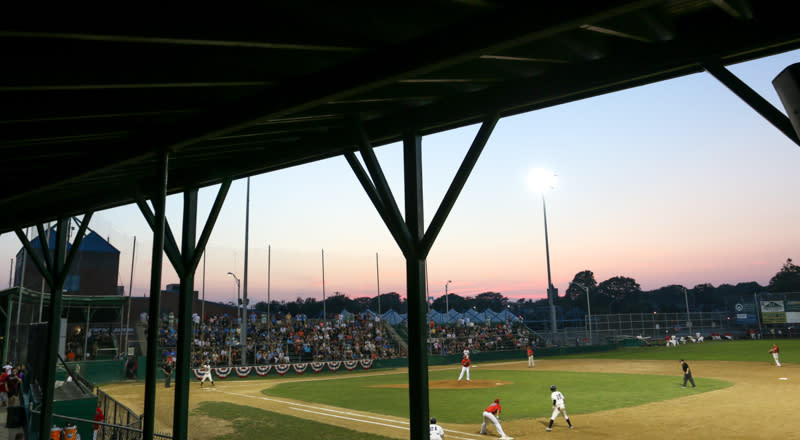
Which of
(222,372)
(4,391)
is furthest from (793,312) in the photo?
(4,391)

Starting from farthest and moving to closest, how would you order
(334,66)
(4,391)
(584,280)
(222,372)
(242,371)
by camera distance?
(584,280) < (242,371) < (222,372) < (4,391) < (334,66)

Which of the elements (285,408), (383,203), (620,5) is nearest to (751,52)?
(620,5)

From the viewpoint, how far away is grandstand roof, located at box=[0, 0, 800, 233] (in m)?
3.55

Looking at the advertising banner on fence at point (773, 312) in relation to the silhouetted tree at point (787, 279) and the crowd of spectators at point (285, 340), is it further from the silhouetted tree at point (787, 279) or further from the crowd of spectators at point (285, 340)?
the silhouetted tree at point (787, 279)

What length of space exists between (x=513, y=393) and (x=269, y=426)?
41.9 feet

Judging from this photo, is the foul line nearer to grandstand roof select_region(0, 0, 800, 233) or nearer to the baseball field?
the baseball field

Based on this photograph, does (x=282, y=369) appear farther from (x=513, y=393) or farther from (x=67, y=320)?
(x=513, y=393)

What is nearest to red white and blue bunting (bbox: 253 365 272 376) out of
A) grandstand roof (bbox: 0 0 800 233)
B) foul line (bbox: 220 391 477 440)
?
foul line (bbox: 220 391 477 440)

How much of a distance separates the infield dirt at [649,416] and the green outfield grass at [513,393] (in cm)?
91

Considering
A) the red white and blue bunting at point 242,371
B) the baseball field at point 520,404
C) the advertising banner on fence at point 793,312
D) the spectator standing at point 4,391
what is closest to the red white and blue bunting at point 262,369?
the red white and blue bunting at point 242,371

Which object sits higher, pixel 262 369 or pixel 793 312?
pixel 793 312

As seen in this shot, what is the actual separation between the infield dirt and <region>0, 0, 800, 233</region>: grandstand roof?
44.3ft

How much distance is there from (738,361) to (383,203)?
46.6m

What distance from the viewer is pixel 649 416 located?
19.0m
